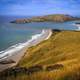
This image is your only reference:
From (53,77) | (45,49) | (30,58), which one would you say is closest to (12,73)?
(53,77)

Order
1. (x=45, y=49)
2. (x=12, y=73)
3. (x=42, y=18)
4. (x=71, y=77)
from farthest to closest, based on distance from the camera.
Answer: (x=42, y=18)
(x=45, y=49)
(x=12, y=73)
(x=71, y=77)

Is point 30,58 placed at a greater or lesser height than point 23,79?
lesser

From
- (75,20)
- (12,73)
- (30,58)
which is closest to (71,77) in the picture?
(12,73)

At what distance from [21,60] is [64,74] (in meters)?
21.1

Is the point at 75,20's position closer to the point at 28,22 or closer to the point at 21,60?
the point at 28,22

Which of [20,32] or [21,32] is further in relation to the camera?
[20,32]

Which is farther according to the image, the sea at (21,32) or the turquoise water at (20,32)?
the turquoise water at (20,32)

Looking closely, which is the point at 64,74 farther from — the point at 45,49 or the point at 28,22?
the point at 28,22

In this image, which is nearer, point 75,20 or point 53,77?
point 53,77

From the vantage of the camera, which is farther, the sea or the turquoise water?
the turquoise water

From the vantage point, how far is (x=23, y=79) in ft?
33.0

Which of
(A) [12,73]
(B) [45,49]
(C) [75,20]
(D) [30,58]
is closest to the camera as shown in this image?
(A) [12,73]

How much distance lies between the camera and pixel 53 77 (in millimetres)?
9836

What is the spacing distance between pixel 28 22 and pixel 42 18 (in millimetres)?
7678
